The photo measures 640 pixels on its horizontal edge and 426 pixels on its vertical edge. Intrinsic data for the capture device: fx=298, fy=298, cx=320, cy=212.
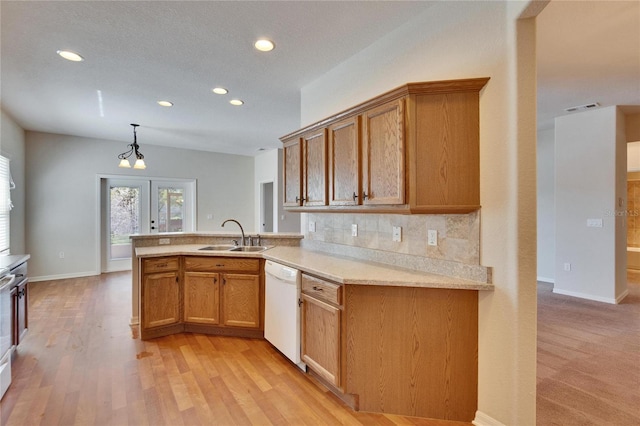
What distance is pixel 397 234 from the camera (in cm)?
236

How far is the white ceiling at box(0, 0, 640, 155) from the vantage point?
2.15 metres

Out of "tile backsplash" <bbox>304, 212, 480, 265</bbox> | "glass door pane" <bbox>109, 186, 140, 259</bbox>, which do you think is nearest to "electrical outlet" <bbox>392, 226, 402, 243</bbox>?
"tile backsplash" <bbox>304, 212, 480, 265</bbox>

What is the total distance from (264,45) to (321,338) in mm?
2434

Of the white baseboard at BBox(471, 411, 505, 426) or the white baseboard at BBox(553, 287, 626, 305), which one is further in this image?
the white baseboard at BBox(553, 287, 626, 305)

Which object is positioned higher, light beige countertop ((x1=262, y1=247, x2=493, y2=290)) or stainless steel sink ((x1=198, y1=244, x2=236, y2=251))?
stainless steel sink ((x1=198, y1=244, x2=236, y2=251))

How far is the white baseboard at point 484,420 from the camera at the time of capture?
175 cm

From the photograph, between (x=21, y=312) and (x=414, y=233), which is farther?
(x=21, y=312)

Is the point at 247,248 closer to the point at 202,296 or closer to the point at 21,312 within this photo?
the point at 202,296

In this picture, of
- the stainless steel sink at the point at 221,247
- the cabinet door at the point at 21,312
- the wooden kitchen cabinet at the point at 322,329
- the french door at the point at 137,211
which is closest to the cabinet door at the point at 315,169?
the wooden kitchen cabinet at the point at 322,329

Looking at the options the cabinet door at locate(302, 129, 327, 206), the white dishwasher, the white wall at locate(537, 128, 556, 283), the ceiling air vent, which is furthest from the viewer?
the white wall at locate(537, 128, 556, 283)

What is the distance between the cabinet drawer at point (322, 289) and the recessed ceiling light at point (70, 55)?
113 inches

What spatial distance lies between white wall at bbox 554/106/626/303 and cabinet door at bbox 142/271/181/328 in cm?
568

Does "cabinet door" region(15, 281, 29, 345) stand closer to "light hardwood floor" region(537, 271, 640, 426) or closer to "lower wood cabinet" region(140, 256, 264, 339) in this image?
"lower wood cabinet" region(140, 256, 264, 339)

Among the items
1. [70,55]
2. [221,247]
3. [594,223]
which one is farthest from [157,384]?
[594,223]
